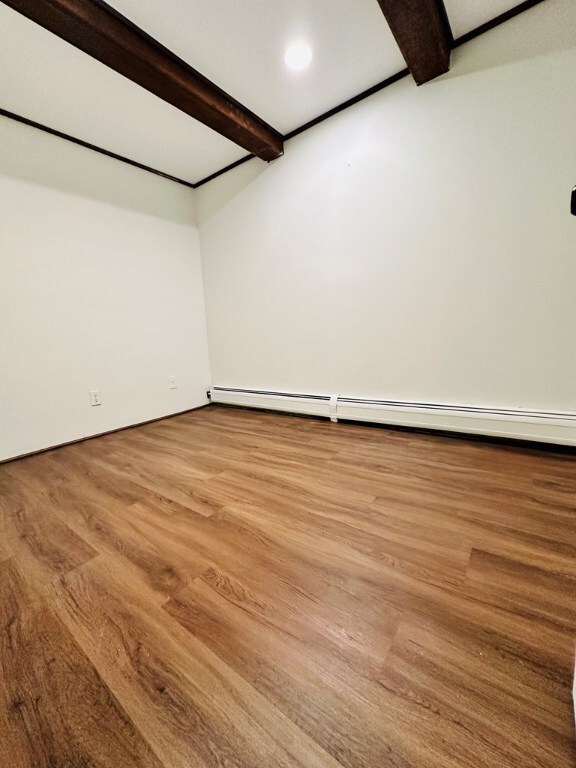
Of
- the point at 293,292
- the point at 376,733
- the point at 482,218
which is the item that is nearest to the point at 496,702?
the point at 376,733

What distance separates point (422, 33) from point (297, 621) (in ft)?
8.65

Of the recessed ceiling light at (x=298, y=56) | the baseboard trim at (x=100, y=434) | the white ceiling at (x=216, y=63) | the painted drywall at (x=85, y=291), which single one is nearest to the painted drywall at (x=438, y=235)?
the white ceiling at (x=216, y=63)

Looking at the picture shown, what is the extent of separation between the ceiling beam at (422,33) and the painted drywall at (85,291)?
2.33 m

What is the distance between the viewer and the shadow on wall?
2.04 meters

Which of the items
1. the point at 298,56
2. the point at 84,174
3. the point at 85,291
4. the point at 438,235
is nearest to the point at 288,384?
the point at 438,235

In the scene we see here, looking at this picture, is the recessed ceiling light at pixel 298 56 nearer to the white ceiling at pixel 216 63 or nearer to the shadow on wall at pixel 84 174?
the white ceiling at pixel 216 63

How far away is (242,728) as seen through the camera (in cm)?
57

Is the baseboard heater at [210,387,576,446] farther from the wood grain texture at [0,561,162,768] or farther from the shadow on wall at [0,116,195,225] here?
the shadow on wall at [0,116,195,225]

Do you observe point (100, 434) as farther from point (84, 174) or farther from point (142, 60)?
point (142, 60)

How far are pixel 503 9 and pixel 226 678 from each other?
309 centimetres

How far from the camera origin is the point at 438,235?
74.0 inches

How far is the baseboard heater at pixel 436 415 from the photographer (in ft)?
5.32

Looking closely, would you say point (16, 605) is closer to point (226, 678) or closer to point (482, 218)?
point (226, 678)

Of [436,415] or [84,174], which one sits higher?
[84,174]
